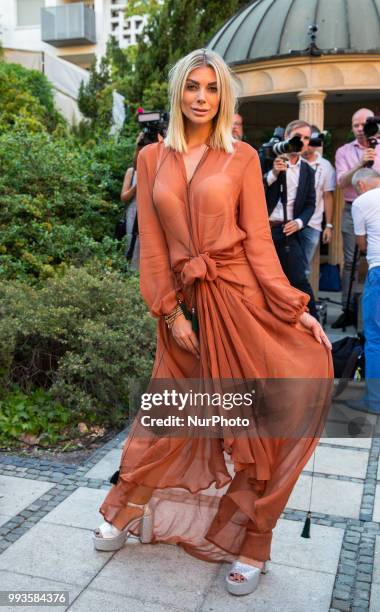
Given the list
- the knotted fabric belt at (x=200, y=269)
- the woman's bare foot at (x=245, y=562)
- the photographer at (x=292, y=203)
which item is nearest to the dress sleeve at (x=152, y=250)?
the knotted fabric belt at (x=200, y=269)

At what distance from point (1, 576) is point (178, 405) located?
102cm

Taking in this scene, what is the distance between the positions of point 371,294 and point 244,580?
2859 millimetres

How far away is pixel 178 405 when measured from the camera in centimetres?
323

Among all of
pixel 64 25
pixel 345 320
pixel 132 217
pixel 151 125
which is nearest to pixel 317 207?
pixel 345 320

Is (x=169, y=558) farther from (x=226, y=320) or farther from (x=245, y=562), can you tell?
(x=226, y=320)

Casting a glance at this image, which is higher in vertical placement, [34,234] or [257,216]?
[257,216]

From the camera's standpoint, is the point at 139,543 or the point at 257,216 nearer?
the point at 257,216

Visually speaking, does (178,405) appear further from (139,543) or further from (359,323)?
(359,323)

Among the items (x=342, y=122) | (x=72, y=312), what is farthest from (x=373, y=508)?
(x=342, y=122)

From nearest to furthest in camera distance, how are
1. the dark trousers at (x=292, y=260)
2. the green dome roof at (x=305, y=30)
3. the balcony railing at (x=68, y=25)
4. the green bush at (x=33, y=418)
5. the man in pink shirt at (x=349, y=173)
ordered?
the green bush at (x=33, y=418) → the dark trousers at (x=292, y=260) → the man in pink shirt at (x=349, y=173) → the green dome roof at (x=305, y=30) → the balcony railing at (x=68, y=25)

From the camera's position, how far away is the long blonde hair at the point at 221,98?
3.02 meters

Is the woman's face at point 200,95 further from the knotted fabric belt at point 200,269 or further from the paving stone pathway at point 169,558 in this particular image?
the paving stone pathway at point 169,558

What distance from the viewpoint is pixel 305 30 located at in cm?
952

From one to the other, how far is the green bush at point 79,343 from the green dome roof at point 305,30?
501 cm
